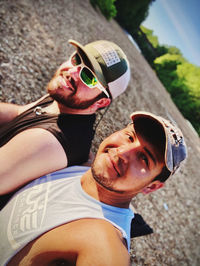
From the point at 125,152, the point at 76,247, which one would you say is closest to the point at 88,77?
the point at 125,152

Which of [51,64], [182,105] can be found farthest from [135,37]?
[51,64]

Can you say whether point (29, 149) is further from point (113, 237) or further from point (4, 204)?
point (113, 237)

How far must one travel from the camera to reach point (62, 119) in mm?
2096

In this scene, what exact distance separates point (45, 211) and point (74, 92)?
1.72 m

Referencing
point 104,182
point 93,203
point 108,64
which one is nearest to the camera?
point 93,203

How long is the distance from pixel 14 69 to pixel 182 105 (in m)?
21.8

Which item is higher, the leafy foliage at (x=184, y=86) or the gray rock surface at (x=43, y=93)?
the gray rock surface at (x=43, y=93)

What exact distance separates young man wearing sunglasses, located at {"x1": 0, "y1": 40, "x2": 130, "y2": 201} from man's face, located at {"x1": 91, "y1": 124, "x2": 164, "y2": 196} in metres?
0.43

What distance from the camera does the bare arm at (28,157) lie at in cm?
162

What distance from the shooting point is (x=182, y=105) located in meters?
21.6

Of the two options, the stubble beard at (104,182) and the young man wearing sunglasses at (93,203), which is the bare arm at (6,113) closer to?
the young man wearing sunglasses at (93,203)

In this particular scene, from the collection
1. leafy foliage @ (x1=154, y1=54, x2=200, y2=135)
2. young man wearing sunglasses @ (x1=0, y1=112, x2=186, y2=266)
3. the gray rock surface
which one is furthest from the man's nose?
leafy foliage @ (x1=154, y1=54, x2=200, y2=135)

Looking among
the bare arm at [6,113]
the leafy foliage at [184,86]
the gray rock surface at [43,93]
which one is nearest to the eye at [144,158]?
the gray rock surface at [43,93]

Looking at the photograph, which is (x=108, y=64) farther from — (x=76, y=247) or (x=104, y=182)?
(x=76, y=247)
